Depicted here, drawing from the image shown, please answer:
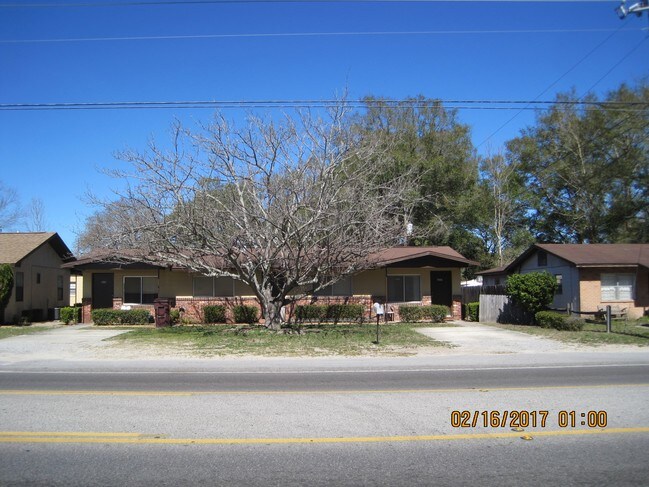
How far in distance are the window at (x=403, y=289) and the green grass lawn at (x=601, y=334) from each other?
14.3 feet

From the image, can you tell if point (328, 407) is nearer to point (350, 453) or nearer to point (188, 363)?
point (350, 453)

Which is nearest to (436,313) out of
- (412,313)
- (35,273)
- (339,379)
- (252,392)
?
(412,313)

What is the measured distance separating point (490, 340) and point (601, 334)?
13.1ft

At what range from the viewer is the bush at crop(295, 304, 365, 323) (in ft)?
80.5

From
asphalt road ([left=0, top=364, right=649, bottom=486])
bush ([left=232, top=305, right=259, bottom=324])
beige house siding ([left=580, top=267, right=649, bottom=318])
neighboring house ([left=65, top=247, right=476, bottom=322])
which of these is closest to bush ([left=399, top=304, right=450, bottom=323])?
neighboring house ([left=65, top=247, right=476, bottom=322])

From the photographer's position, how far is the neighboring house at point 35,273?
26312 millimetres

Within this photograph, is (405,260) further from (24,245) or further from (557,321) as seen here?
(24,245)

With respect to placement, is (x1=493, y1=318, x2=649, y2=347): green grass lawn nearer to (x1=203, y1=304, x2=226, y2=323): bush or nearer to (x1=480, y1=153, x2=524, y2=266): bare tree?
(x1=203, y1=304, x2=226, y2=323): bush

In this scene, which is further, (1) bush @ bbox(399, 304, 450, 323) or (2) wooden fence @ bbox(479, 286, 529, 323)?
(1) bush @ bbox(399, 304, 450, 323)

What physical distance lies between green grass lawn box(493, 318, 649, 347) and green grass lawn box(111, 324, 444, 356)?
182 inches

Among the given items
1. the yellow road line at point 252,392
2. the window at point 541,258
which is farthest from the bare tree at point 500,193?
the yellow road line at point 252,392

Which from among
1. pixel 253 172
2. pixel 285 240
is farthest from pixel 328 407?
pixel 253 172

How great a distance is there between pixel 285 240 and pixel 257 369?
19.4 ft

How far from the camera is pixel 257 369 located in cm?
1214
